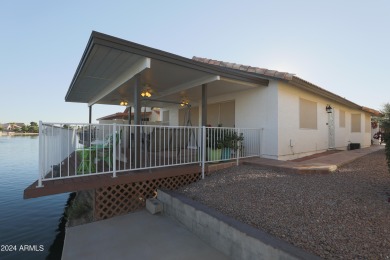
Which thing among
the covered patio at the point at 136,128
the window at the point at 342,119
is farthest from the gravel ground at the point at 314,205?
the window at the point at 342,119

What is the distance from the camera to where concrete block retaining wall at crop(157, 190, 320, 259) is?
86.5 inches

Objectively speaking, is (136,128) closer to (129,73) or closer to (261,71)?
(129,73)

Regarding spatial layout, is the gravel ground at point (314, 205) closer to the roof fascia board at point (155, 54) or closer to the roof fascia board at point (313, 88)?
the roof fascia board at point (155, 54)

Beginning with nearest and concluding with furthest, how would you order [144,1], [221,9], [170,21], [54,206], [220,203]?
[220,203], [54,206], [144,1], [221,9], [170,21]

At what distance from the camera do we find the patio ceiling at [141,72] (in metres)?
4.12

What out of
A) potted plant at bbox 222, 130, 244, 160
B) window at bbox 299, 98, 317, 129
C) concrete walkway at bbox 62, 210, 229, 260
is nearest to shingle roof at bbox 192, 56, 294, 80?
window at bbox 299, 98, 317, 129

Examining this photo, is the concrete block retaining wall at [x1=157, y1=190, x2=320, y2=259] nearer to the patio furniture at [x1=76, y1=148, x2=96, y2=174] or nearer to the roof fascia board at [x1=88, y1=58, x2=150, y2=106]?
the patio furniture at [x1=76, y1=148, x2=96, y2=174]

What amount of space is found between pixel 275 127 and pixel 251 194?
12.0ft

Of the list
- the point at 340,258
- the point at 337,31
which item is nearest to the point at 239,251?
the point at 340,258

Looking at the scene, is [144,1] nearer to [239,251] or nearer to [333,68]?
[239,251]

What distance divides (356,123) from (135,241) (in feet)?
52.8

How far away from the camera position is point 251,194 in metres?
3.89

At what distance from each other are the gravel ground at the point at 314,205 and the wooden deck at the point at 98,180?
1.57ft

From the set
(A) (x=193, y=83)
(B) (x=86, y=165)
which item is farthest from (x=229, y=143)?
(B) (x=86, y=165)
